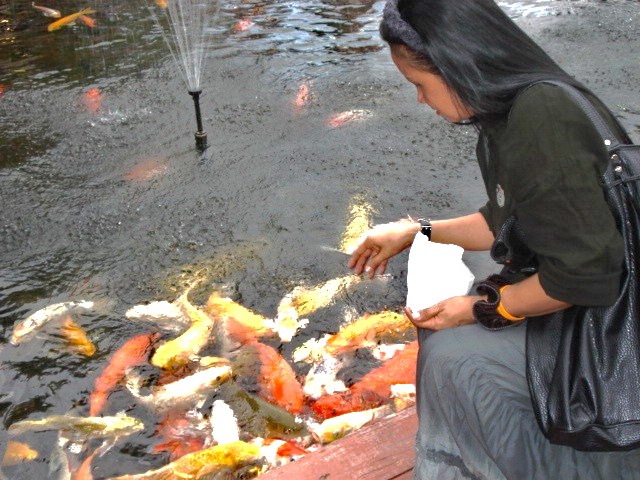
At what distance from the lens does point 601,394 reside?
1.78 meters

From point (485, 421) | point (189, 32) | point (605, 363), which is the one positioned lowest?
point (189, 32)

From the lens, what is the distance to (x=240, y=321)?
3.95 metres

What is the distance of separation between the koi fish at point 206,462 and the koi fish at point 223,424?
0.55 ft

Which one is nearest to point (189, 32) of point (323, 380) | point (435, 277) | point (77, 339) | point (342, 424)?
point (77, 339)

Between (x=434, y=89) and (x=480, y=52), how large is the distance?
215 millimetres

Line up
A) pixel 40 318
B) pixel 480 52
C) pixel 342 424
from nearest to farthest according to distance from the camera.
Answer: pixel 480 52, pixel 342 424, pixel 40 318

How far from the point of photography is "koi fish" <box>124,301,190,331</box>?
13.1 ft

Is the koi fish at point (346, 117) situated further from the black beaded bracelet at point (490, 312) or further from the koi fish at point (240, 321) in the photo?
the black beaded bracelet at point (490, 312)

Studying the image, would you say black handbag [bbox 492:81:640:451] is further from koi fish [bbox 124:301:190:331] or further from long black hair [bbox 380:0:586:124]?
koi fish [bbox 124:301:190:331]

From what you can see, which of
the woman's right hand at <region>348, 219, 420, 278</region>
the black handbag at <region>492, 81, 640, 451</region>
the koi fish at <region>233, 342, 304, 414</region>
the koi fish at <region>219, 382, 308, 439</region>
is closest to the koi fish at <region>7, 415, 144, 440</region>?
the koi fish at <region>219, 382, 308, 439</region>

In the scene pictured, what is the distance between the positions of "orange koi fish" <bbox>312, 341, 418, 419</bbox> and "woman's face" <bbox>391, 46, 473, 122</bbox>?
1.82 metres

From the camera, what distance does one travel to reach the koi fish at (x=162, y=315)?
3996 millimetres

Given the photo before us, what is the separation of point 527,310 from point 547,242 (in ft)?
0.92

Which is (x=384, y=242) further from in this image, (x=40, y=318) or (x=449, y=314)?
(x=40, y=318)
